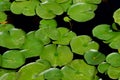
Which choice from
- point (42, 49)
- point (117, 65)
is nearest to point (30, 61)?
point (42, 49)

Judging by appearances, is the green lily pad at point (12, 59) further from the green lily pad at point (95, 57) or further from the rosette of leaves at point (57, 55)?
the green lily pad at point (95, 57)

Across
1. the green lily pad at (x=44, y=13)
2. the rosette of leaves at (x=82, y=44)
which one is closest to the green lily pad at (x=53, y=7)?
the green lily pad at (x=44, y=13)

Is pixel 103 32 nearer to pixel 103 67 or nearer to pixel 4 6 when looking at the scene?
pixel 103 67

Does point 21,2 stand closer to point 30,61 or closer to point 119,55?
point 30,61

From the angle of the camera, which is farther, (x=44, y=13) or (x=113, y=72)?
(x=44, y=13)

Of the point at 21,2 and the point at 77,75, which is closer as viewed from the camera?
the point at 77,75

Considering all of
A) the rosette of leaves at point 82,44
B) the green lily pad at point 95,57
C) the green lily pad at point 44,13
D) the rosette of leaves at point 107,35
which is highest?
the green lily pad at point 44,13

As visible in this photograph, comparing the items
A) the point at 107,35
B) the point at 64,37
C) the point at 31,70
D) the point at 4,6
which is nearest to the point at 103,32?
the point at 107,35
